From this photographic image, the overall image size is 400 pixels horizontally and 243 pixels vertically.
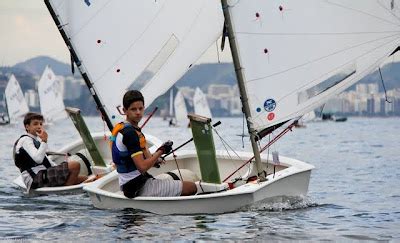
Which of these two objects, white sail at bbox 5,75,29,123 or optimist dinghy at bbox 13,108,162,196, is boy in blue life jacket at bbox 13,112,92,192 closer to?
optimist dinghy at bbox 13,108,162,196

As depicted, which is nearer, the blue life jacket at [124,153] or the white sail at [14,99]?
the blue life jacket at [124,153]

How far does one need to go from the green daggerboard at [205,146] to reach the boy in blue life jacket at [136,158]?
15.4 inches

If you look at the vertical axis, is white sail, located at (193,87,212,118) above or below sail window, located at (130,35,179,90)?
below

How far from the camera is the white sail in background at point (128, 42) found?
13.1 meters

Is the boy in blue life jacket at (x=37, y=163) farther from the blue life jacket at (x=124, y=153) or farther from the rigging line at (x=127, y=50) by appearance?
the blue life jacket at (x=124, y=153)

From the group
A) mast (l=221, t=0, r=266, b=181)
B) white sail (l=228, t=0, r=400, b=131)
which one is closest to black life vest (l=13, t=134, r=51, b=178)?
mast (l=221, t=0, r=266, b=181)

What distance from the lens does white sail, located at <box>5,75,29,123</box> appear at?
58.3 meters

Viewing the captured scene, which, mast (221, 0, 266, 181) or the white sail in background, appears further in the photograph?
the white sail in background

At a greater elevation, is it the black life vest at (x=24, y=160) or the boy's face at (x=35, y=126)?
the boy's face at (x=35, y=126)

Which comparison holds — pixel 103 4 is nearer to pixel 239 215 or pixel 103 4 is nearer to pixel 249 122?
pixel 249 122

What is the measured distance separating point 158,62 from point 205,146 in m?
3.31

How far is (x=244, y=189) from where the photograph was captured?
9.72 metres

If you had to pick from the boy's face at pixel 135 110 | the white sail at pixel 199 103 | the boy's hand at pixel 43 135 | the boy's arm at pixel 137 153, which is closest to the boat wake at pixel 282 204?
the boy's arm at pixel 137 153

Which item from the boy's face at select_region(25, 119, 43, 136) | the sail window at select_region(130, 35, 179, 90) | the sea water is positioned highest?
the sail window at select_region(130, 35, 179, 90)
